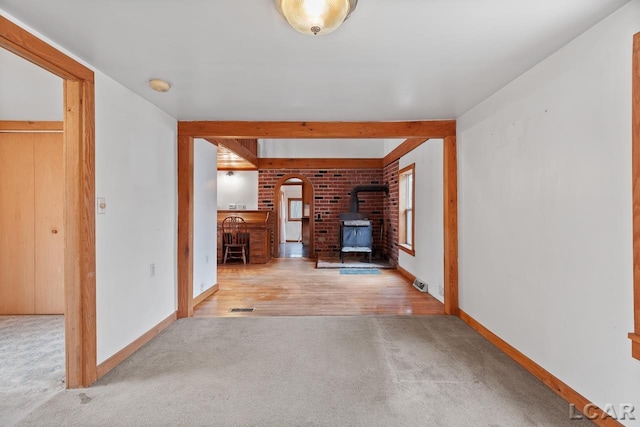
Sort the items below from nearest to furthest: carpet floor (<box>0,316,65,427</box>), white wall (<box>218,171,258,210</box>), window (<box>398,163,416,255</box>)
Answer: carpet floor (<box>0,316,65,427</box>), window (<box>398,163,416,255</box>), white wall (<box>218,171,258,210</box>)

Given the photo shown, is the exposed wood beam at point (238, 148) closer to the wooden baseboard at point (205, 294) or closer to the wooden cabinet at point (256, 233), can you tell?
the wooden cabinet at point (256, 233)

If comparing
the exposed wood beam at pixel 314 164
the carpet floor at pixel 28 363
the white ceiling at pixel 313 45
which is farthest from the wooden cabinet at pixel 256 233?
the white ceiling at pixel 313 45

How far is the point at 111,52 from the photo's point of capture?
72.9 inches

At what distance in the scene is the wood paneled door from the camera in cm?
310

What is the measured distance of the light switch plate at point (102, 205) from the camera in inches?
81.9

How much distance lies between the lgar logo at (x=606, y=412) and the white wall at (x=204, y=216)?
3418 millimetres

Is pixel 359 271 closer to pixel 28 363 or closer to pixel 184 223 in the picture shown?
pixel 184 223

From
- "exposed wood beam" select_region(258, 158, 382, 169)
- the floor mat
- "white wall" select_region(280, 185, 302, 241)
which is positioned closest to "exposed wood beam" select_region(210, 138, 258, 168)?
"exposed wood beam" select_region(258, 158, 382, 169)

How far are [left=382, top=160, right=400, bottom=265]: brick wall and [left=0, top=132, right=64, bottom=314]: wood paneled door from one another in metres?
4.90

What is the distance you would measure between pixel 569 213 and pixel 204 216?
3.64 m

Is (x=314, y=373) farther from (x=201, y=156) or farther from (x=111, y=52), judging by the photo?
(x=201, y=156)

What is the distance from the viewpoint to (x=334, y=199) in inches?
275

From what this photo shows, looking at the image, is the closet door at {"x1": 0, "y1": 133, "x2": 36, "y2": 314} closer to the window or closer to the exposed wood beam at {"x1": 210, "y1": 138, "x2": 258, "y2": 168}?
the exposed wood beam at {"x1": 210, "y1": 138, "x2": 258, "y2": 168}

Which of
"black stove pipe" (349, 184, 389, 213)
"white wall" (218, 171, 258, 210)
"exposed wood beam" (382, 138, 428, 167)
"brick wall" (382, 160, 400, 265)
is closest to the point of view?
"exposed wood beam" (382, 138, 428, 167)
